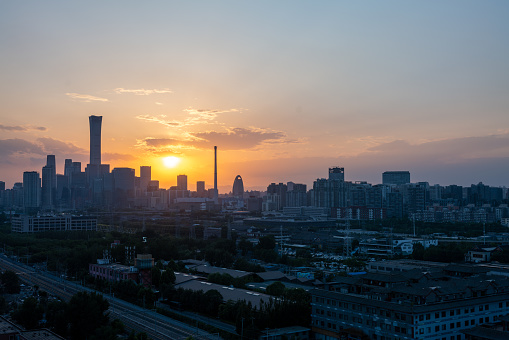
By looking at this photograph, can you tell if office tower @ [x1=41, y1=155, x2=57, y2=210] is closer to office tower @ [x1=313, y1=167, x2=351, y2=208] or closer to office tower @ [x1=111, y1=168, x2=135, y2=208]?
office tower @ [x1=111, y1=168, x2=135, y2=208]

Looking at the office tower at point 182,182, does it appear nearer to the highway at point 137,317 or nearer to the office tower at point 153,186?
the office tower at point 153,186

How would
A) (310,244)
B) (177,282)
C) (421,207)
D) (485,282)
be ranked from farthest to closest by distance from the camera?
(421,207)
(310,244)
(177,282)
(485,282)

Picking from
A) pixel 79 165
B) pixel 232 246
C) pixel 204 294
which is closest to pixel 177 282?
pixel 204 294

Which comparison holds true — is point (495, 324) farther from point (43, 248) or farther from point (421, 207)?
point (421, 207)

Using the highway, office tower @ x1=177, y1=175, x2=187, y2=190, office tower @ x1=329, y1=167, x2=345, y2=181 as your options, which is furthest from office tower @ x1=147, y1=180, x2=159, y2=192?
the highway

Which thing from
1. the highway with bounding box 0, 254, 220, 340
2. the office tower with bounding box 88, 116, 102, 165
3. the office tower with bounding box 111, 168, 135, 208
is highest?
the office tower with bounding box 88, 116, 102, 165
